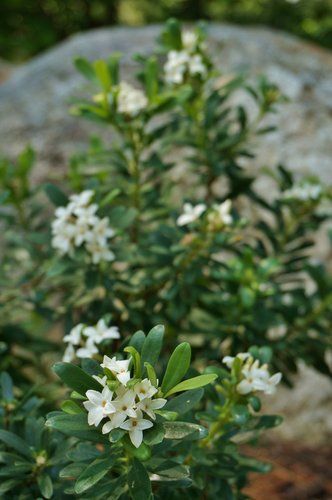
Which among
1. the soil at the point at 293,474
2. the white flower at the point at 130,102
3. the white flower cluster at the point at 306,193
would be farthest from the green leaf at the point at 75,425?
the soil at the point at 293,474

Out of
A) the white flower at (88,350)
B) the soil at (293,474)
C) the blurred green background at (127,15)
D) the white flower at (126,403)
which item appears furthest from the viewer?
the blurred green background at (127,15)

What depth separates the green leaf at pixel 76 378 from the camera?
3.39ft

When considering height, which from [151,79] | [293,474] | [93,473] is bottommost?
[293,474]

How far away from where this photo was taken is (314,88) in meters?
3.05

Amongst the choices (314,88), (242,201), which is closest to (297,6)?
(314,88)

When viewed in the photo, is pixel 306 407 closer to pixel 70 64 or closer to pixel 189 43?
pixel 189 43

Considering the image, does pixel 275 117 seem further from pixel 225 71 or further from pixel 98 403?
pixel 98 403

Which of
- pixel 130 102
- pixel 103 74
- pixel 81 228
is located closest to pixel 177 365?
pixel 81 228

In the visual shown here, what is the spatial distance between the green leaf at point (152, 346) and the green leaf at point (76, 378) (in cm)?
9

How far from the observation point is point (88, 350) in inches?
53.5

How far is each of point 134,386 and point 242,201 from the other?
188 cm

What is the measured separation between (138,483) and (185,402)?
15cm

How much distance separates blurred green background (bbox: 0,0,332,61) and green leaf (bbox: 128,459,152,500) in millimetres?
5386

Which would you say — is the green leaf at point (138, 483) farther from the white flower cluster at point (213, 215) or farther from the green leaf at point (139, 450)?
the white flower cluster at point (213, 215)
